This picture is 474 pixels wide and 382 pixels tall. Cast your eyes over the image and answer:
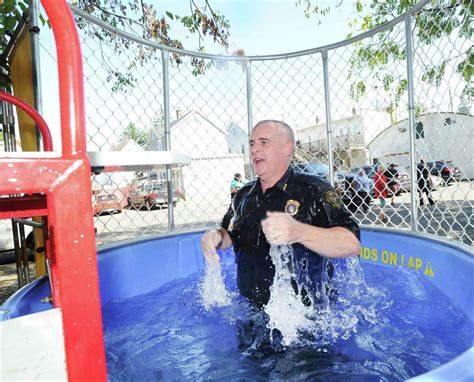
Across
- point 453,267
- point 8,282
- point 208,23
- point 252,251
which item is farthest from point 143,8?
point 453,267

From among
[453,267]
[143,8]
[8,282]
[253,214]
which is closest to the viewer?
[453,267]

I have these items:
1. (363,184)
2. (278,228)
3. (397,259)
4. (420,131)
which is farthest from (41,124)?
(363,184)

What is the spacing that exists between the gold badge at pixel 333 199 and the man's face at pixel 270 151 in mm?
310

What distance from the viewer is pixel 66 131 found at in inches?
22.6

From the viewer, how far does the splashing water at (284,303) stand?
189 centimetres

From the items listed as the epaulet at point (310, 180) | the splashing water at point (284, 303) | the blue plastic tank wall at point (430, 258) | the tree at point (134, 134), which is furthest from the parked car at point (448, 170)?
the tree at point (134, 134)

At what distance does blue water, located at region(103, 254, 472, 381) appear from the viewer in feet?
5.39

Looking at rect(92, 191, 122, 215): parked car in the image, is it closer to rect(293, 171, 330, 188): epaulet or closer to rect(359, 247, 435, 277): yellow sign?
rect(293, 171, 330, 188): epaulet

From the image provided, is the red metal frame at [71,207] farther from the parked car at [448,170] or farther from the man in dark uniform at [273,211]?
the parked car at [448,170]

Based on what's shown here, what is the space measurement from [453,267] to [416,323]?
386 millimetres

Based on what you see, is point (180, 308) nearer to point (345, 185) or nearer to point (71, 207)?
point (71, 207)

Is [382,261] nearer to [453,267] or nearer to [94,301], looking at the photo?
[453,267]

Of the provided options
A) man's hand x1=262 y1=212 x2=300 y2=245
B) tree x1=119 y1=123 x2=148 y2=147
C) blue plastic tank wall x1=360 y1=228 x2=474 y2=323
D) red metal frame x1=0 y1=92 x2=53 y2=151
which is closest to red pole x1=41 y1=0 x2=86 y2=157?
man's hand x1=262 y1=212 x2=300 y2=245

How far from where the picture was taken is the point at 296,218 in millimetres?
1941
